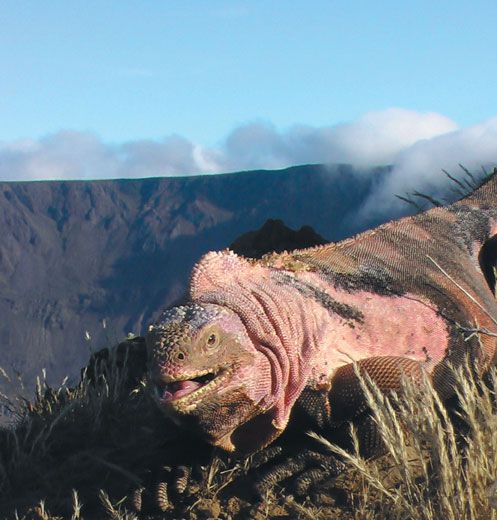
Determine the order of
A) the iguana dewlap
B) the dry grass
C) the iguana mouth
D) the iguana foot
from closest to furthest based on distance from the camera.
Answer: the dry grass < the iguana mouth < the iguana dewlap < the iguana foot

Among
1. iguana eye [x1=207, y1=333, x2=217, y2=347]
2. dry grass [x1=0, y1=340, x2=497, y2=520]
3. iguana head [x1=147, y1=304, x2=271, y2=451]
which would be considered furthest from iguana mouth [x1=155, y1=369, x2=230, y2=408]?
dry grass [x1=0, y1=340, x2=497, y2=520]

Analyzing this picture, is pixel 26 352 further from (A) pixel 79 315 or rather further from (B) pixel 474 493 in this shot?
(B) pixel 474 493

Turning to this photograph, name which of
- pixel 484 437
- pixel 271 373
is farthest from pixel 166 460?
pixel 484 437

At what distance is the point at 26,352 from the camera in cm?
1903

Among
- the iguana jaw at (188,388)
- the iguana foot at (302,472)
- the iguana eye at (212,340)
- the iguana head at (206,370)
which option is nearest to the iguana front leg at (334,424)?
the iguana foot at (302,472)

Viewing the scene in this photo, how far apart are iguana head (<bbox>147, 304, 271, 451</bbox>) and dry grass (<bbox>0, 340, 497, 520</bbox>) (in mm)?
429

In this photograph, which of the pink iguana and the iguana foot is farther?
the iguana foot

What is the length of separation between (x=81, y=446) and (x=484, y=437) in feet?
10.1

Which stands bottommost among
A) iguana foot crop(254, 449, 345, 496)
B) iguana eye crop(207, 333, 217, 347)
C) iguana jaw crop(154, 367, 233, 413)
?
iguana foot crop(254, 449, 345, 496)

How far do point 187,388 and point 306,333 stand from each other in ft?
3.15

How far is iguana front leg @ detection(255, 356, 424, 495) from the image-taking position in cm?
519

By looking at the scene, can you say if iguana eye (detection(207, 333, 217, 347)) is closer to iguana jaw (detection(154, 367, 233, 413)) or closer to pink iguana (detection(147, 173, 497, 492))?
pink iguana (detection(147, 173, 497, 492))

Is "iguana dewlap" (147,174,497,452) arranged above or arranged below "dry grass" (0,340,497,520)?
above

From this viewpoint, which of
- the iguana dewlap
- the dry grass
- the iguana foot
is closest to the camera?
the dry grass
